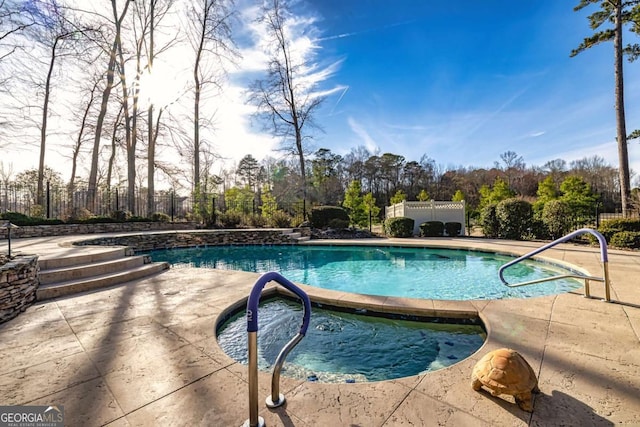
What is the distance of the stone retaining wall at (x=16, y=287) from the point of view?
10.6 feet

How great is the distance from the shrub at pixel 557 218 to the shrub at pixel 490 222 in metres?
1.76

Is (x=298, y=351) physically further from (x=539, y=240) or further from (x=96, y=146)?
(x=96, y=146)

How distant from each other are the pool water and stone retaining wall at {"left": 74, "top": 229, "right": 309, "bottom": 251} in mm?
8531

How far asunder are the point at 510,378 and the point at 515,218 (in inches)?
475

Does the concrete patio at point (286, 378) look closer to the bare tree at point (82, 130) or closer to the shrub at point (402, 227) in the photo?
the shrub at point (402, 227)

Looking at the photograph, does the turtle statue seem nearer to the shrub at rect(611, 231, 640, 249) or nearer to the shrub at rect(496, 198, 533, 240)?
the shrub at rect(611, 231, 640, 249)

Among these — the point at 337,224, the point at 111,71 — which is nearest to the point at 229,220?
the point at 337,224

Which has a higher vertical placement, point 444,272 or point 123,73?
point 123,73

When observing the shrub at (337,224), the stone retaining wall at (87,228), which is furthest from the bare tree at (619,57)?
the stone retaining wall at (87,228)

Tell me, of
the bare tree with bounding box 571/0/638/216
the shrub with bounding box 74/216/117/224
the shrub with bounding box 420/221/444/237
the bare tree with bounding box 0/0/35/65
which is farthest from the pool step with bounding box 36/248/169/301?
the bare tree with bounding box 571/0/638/216

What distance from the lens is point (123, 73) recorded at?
14.8 m

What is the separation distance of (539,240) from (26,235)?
65.4 ft

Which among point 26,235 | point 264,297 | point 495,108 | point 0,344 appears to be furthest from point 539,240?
point 26,235

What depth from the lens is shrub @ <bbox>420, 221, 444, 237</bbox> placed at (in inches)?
522
